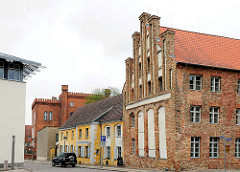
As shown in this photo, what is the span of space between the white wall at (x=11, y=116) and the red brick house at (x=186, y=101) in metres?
10.8

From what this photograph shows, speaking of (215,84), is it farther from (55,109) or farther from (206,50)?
(55,109)

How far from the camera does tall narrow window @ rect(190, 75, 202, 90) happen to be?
88.8 feet

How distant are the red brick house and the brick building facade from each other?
44.0 m

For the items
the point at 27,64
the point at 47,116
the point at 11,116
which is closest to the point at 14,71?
the point at 27,64

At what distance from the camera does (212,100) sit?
27391 millimetres

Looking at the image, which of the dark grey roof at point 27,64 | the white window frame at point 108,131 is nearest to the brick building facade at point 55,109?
the white window frame at point 108,131

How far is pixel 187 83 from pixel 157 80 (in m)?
3.38

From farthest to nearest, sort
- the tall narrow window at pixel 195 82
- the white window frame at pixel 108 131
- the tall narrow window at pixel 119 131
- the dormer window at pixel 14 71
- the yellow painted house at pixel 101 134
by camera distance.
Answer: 1. the white window frame at pixel 108 131
2. the yellow painted house at pixel 101 134
3. the tall narrow window at pixel 119 131
4. the dormer window at pixel 14 71
5. the tall narrow window at pixel 195 82

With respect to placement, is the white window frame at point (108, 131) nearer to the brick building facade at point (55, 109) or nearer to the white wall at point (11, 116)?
the white wall at point (11, 116)

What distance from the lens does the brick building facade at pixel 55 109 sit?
73887mm

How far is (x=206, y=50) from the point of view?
3019 cm

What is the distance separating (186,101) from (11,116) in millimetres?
14140

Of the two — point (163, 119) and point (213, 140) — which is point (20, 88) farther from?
point (213, 140)

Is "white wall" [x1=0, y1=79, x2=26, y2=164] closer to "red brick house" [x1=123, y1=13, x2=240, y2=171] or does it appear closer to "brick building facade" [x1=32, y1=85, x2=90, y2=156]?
"red brick house" [x1=123, y1=13, x2=240, y2=171]
